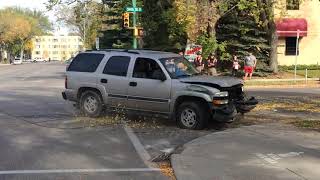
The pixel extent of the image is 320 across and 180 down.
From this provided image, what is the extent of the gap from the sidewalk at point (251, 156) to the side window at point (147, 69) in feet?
7.76

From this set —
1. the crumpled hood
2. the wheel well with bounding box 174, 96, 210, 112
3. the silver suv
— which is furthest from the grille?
the wheel well with bounding box 174, 96, 210, 112

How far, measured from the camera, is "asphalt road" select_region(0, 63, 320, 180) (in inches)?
339

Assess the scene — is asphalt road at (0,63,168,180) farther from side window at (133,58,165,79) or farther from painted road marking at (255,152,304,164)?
painted road marking at (255,152,304,164)

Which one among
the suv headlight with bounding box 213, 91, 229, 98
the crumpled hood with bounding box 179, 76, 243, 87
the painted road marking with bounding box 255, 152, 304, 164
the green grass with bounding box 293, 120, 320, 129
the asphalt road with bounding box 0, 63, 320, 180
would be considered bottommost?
the asphalt road with bounding box 0, 63, 320, 180

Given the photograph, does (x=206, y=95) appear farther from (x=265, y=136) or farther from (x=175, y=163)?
(x=175, y=163)

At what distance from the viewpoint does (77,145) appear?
11.0m

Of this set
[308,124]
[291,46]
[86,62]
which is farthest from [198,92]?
[291,46]

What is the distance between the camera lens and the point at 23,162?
9.30m

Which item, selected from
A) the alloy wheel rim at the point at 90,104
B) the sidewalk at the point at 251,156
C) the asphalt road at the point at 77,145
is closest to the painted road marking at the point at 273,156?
the sidewalk at the point at 251,156

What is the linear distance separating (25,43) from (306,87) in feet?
405

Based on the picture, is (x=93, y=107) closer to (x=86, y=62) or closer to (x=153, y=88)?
(x=86, y=62)

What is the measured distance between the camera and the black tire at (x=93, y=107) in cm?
1477

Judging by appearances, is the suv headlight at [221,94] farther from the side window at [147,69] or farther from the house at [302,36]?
the house at [302,36]

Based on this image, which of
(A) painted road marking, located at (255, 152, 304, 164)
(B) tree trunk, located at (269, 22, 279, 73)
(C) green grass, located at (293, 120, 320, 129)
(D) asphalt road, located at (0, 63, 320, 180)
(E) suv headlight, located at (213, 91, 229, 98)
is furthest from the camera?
(B) tree trunk, located at (269, 22, 279, 73)
